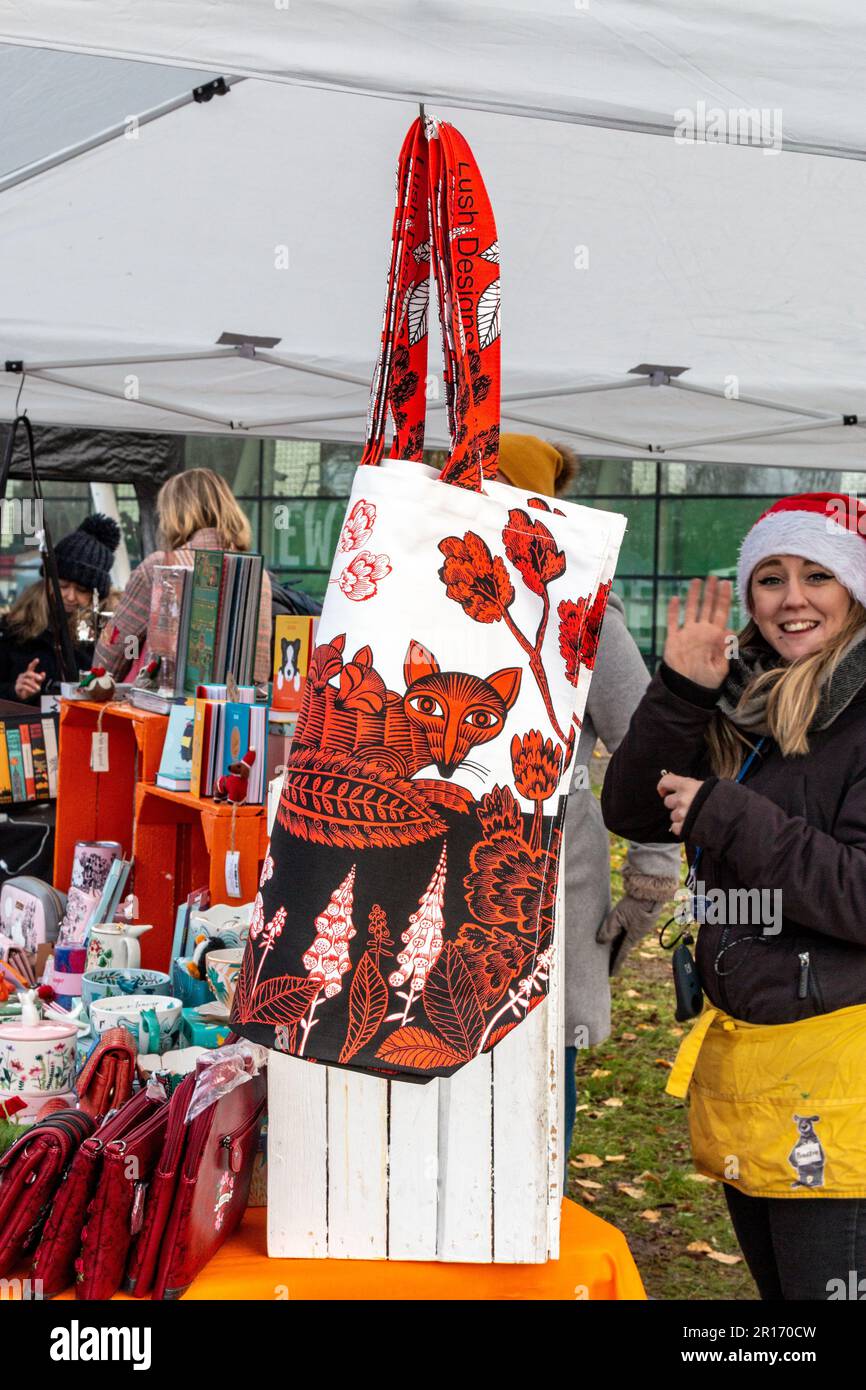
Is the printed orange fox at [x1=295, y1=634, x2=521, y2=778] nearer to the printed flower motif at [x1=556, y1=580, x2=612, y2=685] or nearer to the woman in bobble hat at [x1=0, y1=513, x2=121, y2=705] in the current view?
the printed flower motif at [x1=556, y1=580, x2=612, y2=685]

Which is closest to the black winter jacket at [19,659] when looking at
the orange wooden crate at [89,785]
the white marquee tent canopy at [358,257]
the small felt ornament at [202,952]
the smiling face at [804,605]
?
the white marquee tent canopy at [358,257]

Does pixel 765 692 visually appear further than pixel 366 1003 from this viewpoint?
Yes

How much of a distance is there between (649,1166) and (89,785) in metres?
2.42

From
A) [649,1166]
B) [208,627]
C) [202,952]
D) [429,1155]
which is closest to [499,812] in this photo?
[429,1155]

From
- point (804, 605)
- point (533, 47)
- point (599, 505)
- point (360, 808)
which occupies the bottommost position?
point (360, 808)

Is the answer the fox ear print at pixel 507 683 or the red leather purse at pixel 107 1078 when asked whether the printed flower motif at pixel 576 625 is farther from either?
the red leather purse at pixel 107 1078

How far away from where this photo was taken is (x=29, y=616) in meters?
5.46

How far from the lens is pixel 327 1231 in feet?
5.00

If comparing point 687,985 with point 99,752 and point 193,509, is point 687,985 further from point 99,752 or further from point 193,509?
point 193,509

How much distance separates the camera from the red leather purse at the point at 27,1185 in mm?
1491

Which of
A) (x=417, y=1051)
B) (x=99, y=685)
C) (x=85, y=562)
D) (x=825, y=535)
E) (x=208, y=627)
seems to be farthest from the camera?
(x=85, y=562)

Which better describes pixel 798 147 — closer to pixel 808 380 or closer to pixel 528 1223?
pixel 528 1223

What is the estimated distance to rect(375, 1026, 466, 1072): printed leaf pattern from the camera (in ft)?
4.12

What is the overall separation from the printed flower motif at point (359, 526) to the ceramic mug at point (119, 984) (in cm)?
130
